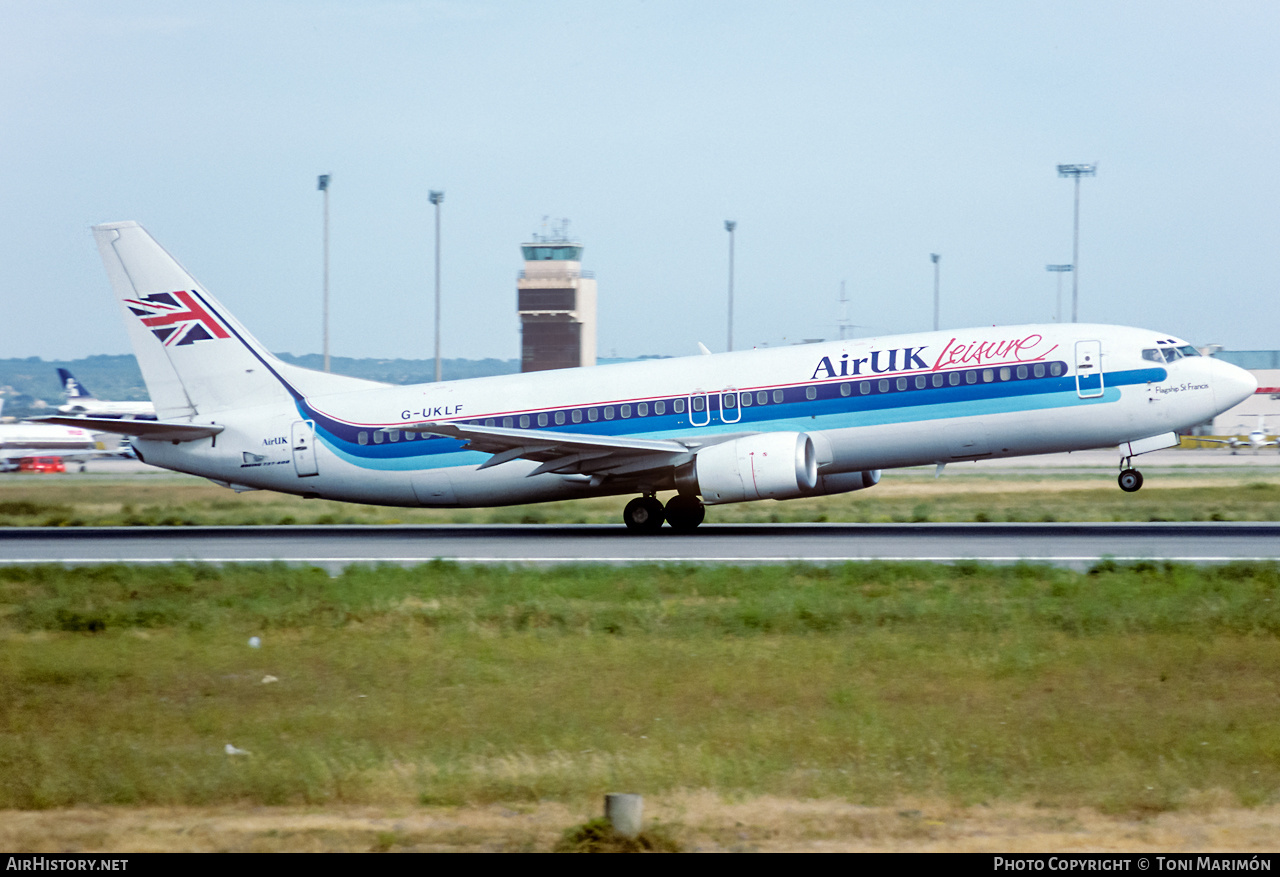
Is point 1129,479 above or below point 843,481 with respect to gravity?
above

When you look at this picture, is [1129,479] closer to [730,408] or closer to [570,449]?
[730,408]

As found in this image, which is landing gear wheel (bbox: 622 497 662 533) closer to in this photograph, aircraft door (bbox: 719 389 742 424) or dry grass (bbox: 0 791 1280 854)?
aircraft door (bbox: 719 389 742 424)

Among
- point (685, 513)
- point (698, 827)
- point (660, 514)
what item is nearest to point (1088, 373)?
point (685, 513)

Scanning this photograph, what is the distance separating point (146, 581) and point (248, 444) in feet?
30.5

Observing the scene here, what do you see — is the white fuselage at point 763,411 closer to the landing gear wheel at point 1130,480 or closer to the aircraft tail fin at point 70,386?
the landing gear wheel at point 1130,480

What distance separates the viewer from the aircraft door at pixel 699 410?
2477cm

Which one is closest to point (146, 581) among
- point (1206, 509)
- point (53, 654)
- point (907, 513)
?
point (53, 654)

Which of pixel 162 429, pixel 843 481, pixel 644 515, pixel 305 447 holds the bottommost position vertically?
pixel 644 515

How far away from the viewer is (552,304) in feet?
365

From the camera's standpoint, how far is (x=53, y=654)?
43.1 ft

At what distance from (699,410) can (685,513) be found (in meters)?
2.69

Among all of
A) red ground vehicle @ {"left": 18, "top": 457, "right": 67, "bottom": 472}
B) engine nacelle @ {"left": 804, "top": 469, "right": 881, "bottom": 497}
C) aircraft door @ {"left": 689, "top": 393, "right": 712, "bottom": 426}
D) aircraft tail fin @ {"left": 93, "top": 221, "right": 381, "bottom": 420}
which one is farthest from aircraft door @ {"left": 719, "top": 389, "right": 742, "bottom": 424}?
red ground vehicle @ {"left": 18, "top": 457, "right": 67, "bottom": 472}

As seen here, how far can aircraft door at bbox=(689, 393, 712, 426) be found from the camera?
24.8 metres
